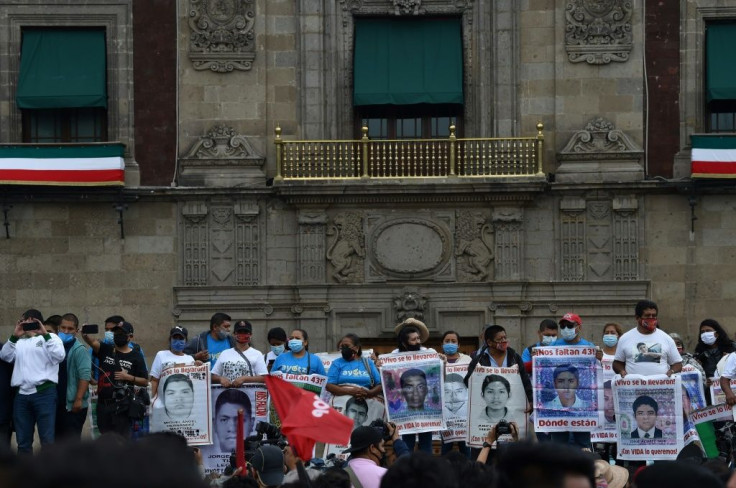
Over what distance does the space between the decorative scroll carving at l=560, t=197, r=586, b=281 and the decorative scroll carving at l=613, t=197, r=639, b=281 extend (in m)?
0.53

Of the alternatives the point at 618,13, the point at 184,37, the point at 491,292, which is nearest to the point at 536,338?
the point at 491,292

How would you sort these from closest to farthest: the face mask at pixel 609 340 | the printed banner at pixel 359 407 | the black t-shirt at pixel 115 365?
1. the printed banner at pixel 359 407
2. the black t-shirt at pixel 115 365
3. the face mask at pixel 609 340

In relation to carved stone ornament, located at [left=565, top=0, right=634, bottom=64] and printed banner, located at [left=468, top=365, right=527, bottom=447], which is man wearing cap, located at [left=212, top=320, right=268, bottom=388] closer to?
printed banner, located at [left=468, top=365, right=527, bottom=447]

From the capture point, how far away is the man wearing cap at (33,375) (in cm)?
1775

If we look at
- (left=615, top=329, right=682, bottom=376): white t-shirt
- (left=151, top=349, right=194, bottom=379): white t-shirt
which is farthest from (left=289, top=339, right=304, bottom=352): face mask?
(left=615, top=329, right=682, bottom=376): white t-shirt

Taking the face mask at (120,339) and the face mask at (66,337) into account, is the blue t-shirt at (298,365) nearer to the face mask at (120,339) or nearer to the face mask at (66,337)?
the face mask at (120,339)

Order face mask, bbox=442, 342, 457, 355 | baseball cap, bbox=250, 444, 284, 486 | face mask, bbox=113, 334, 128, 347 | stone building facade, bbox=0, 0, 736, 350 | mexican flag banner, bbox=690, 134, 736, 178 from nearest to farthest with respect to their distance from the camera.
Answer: baseball cap, bbox=250, 444, 284, 486 → face mask, bbox=113, 334, 128, 347 → face mask, bbox=442, 342, 457, 355 → mexican flag banner, bbox=690, 134, 736, 178 → stone building facade, bbox=0, 0, 736, 350

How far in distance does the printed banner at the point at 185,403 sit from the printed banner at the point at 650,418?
14.6 feet

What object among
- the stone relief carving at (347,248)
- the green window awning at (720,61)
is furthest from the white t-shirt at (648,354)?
the green window awning at (720,61)

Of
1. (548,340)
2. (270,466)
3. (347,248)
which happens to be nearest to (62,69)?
(347,248)

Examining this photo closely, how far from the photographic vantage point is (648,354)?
54.3 feet

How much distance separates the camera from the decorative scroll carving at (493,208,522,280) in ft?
83.4

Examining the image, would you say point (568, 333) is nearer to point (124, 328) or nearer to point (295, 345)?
point (295, 345)

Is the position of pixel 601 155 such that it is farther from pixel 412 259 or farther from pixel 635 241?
pixel 412 259
